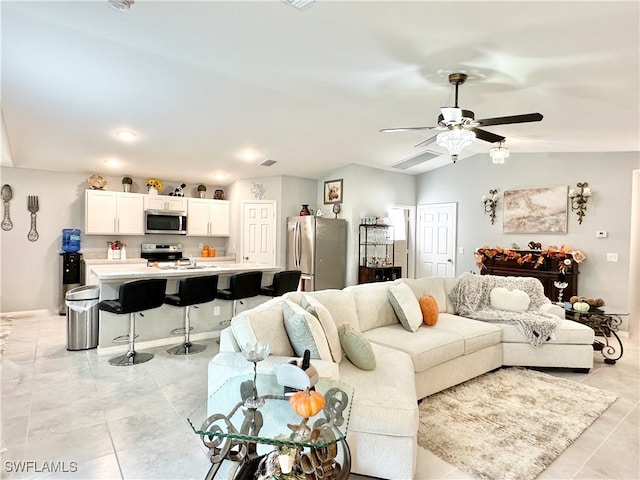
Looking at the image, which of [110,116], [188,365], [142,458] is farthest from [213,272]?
[142,458]

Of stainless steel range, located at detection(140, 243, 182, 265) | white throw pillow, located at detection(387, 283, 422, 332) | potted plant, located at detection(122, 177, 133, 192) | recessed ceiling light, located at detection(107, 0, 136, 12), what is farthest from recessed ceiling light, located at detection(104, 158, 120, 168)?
white throw pillow, located at detection(387, 283, 422, 332)

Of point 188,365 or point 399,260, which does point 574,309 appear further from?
point 188,365

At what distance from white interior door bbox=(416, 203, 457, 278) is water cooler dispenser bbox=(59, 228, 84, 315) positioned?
625cm

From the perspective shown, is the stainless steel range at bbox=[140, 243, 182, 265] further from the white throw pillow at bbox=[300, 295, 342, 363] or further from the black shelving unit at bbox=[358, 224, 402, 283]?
the white throw pillow at bbox=[300, 295, 342, 363]

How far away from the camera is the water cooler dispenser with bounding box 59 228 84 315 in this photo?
19.4ft

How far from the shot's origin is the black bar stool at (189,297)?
406 centimetres

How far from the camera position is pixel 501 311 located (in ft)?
13.5

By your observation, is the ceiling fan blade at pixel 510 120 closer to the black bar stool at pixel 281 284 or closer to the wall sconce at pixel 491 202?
the black bar stool at pixel 281 284

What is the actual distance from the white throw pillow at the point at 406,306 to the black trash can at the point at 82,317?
3306 mm

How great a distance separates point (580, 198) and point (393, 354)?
4.58 meters

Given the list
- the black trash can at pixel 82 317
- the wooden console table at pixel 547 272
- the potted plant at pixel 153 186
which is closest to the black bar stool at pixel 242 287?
the black trash can at pixel 82 317

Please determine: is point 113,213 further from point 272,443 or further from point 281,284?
A: point 272,443

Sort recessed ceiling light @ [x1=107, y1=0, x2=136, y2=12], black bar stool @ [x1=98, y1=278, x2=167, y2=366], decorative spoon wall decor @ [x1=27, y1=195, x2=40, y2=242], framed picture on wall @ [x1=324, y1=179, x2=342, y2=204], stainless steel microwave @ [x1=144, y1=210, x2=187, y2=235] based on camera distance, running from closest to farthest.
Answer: recessed ceiling light @ [x1=107, y1=0, x2=136, y2=12]
black bar stool @ [x1=98, y1=278, x2=167, y2=366]
decorative spoon wall decor @ [x1=27, y1=195, x2=40, y2=242]
stainless steel microwave @ [x1=144, y1=210, x2=187, y2=235]
framed picture on wall @ [x1=324, y1=179, x2=342, y2=204]

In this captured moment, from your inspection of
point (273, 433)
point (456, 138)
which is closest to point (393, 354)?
point (273, 433)
